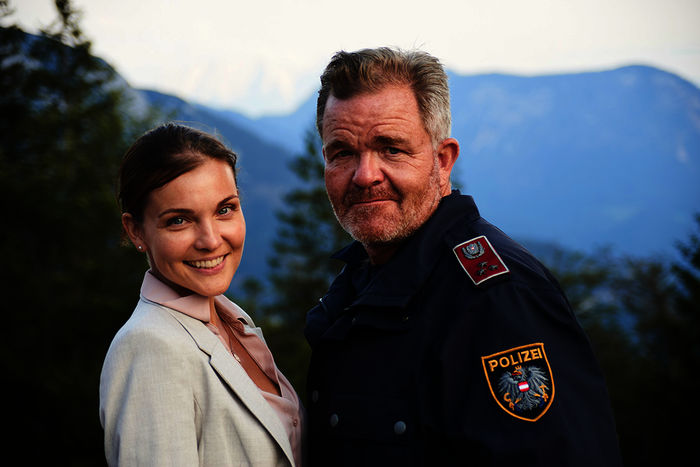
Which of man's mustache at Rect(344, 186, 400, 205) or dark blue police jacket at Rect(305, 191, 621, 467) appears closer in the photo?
dark blue police jacket at Rect(305, 191, 621, 467)

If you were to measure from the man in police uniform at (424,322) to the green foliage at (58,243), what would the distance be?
16670mm

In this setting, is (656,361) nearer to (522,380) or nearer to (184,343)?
(522,380)

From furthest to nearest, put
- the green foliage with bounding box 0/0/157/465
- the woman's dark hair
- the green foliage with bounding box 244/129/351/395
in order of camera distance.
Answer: the green foliage with bounding box 244/129/351/395
the green foliage with bounding box 0/0/157/465
the woman's dark hair

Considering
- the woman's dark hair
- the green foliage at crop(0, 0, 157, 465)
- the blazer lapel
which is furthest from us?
the green foliage at crop(0, 0, 157, 465)

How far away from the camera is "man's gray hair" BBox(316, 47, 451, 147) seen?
2.73m

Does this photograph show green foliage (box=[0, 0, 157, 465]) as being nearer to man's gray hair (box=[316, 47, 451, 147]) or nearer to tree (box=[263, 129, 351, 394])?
tree (box=[263, 129, 351, 394])

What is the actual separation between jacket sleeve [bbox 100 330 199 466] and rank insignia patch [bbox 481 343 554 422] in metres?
1.11

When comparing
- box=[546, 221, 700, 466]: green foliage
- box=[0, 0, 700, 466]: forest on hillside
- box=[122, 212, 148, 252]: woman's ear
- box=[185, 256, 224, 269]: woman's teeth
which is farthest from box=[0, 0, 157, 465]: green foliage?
box=[546, 221, 700, 466]: green foliage

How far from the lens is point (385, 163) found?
2.78 metres

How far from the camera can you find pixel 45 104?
22.3 metres

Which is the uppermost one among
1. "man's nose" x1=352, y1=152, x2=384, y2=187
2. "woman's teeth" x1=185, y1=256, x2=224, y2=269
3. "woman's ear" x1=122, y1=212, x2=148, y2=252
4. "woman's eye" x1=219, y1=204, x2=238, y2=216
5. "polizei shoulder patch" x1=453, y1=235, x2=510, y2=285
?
"man's nose" x1=352, y1=152, x2=384, y2=187

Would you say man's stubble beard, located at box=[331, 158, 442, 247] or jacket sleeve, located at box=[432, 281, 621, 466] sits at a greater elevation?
man's stubble beard, located at box=[331, 158, 442, 247]

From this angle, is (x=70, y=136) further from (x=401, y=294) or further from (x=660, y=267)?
(x=660, y=267)

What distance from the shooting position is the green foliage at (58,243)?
1688 cm
